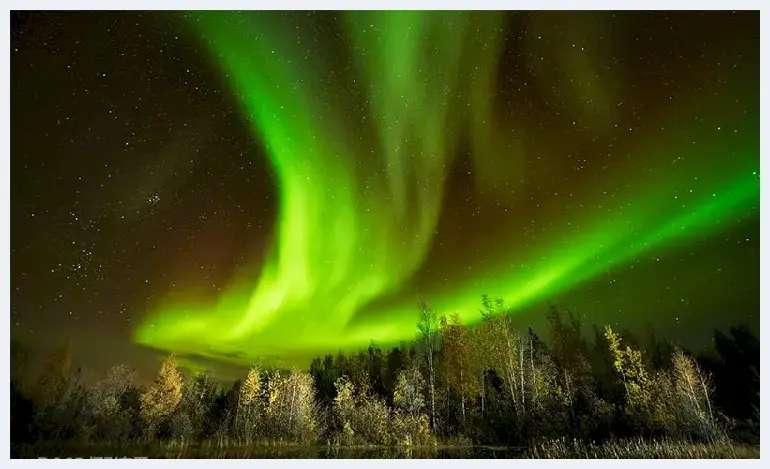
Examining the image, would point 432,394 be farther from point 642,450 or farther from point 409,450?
point 642,450

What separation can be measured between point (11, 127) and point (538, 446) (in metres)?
10.3

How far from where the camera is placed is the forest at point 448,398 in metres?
7.25

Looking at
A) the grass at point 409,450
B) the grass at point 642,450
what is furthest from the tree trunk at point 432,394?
the grass at point 642,450

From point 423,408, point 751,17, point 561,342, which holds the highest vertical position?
point 751,17

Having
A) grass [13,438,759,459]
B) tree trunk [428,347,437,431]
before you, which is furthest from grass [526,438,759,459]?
tree trunk [428,347,437,431]

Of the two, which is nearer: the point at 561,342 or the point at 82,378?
the point at 82,378

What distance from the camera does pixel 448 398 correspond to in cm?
912

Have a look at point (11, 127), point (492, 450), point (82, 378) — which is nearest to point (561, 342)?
point (492, 450)

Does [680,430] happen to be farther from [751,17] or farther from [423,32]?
[423,32]

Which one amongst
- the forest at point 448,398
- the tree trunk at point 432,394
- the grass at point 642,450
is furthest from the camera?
the tree trunk at point 432,394

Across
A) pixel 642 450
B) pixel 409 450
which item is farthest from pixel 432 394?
pixel 642 450

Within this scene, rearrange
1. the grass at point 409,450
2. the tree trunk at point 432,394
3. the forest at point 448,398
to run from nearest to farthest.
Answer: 1. the grass at point 409,450
2. the forest at point 448,398
3. the tree trunk at point 432,394

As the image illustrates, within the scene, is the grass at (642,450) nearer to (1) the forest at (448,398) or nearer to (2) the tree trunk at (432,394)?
(1) the forest at (448,398)

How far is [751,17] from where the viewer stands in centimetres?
700
